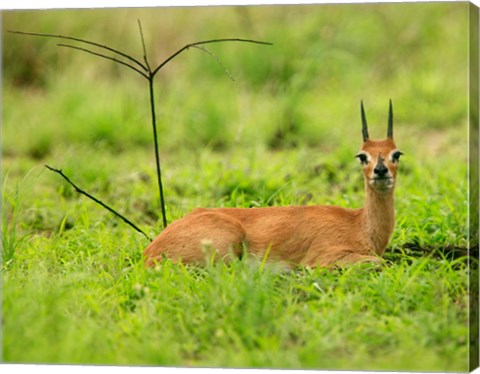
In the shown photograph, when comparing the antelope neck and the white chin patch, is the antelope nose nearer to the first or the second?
the white chin patch

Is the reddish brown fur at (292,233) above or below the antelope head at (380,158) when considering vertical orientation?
below

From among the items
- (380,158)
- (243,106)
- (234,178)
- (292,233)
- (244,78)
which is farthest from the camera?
(244,78)

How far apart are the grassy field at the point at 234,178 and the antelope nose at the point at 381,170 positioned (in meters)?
0.57

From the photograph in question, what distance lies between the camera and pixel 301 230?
7.39 metres

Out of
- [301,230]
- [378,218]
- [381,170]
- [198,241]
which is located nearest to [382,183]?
[381,170]

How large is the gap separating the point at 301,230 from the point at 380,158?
0.77m

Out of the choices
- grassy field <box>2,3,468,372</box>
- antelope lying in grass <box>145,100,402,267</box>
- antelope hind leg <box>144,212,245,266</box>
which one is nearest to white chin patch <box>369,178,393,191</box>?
antelope lying in grass <box>145,100,402,267</box>

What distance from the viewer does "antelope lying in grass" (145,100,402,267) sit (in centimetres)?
712

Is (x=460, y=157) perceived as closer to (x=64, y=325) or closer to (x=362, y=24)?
(x=362, y=24)

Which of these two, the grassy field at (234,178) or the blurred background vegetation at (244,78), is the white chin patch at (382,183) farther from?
the blurred background vegetation at (244,78)

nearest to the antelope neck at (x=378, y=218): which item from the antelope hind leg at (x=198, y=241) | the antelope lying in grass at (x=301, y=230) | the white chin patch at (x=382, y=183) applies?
the antelope lying in grass at (x=301, y=230)

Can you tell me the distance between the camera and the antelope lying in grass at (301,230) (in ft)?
23.4

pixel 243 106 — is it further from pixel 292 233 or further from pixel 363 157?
pixel 363 157


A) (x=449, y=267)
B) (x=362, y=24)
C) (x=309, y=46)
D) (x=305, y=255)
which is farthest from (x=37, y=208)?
(x=362, y=24)
